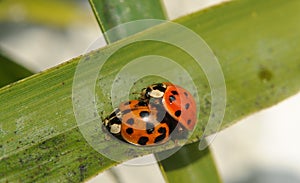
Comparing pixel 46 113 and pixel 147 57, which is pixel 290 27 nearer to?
pixel 147 57

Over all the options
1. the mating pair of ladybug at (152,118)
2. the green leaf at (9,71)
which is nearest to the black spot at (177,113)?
the mating pair of ladybug at (152,118)

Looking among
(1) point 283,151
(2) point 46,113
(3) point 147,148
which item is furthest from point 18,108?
(1) point 283,151

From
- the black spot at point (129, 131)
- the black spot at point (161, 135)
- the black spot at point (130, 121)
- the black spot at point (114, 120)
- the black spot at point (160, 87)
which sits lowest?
the black spot at point (161, 135)

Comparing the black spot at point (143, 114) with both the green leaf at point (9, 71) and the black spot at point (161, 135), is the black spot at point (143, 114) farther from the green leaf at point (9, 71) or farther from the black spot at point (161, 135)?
the green leaf at point (9, 71)

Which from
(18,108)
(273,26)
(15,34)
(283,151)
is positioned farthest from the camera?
(15,34)

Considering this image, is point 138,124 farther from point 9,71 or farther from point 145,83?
point 9,71

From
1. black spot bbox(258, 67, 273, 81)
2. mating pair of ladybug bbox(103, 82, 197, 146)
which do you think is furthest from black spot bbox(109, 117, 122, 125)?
black spot bbox(258, 67, 273, 81)

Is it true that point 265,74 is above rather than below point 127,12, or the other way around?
below

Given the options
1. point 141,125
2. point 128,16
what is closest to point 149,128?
point 141,125
